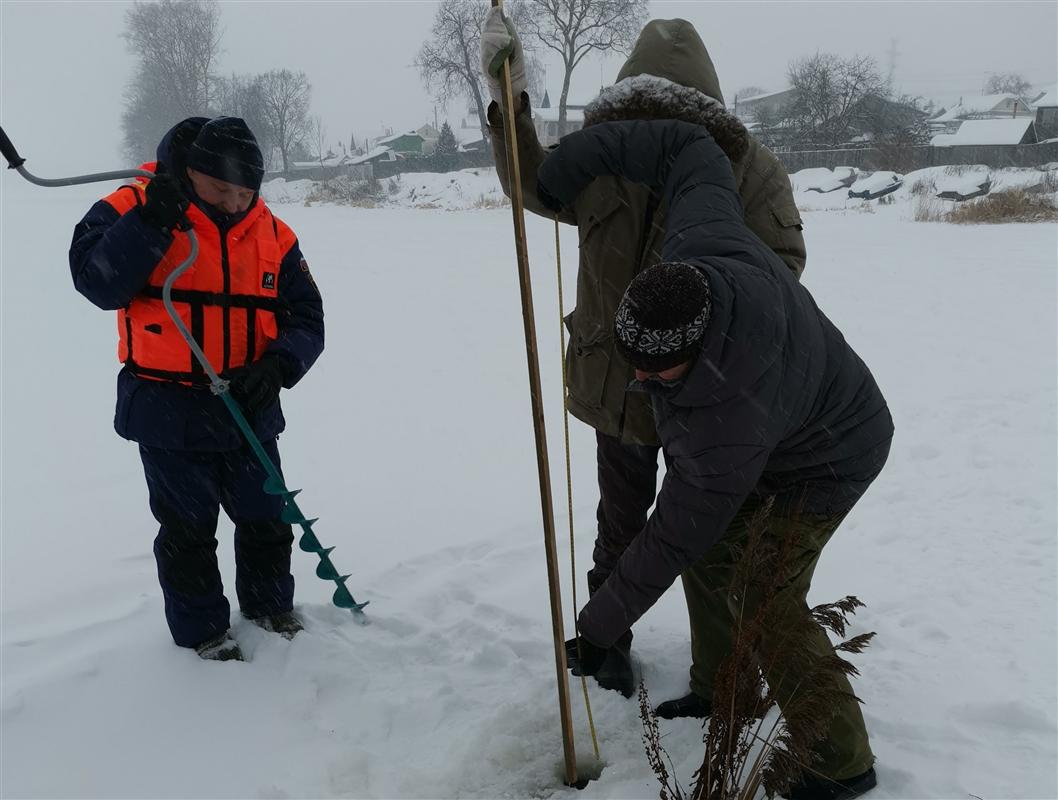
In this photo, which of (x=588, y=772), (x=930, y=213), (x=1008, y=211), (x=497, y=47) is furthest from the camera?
(x=930, y=213)

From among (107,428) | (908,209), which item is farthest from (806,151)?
(107,428)

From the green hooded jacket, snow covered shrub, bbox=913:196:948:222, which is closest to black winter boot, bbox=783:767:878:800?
the green hooded jacket

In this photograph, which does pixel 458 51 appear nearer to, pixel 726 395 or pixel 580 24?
pixel 580 24

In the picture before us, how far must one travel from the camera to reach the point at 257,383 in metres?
2.37

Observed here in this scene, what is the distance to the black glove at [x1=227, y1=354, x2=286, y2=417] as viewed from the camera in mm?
2361

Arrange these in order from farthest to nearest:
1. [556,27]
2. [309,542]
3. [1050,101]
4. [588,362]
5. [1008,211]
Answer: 1. [1050,101]
2. [556,27]
3. [1008,211]
4. [309,542]
5. [588,362]

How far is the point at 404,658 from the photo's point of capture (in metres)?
2.79

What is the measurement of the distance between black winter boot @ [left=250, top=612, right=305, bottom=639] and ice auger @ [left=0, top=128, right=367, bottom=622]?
175 mm

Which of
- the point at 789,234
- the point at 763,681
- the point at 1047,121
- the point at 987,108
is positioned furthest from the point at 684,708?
the point at 987,108

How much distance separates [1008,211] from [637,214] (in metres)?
12.6

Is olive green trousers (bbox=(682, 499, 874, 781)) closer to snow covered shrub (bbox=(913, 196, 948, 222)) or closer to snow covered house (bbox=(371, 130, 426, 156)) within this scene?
snow covered shrub (bbox=(913, 196, 948, 222))

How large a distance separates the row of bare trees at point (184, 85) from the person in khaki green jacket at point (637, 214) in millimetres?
30743

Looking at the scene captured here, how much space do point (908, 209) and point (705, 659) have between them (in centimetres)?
1493

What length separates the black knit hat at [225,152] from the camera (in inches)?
86.1
